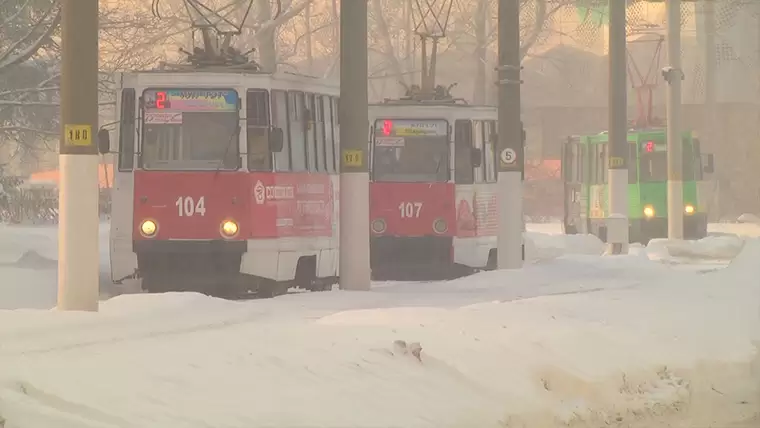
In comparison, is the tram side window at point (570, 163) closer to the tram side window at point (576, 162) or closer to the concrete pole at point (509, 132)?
the tram side window at point (576, 162)

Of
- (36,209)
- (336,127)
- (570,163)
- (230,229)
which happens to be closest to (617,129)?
(570,163)

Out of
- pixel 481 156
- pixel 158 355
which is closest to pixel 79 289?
pixel 158 355

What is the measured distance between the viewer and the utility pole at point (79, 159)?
14188 mm

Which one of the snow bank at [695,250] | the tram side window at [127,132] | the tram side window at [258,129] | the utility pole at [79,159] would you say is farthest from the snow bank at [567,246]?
the utility pole at [79,159]

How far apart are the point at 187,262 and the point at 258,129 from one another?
1.83 metres

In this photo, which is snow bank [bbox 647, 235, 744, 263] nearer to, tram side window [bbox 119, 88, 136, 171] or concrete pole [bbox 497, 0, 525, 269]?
concrete pole [bbox 497, 0, 525, 269]

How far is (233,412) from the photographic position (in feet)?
28.6

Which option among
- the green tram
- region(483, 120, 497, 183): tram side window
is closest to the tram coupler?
the green tram

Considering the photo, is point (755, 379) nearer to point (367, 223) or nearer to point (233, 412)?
point (233, 412)

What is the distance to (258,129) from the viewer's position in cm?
1914

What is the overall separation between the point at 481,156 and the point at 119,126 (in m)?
7.40

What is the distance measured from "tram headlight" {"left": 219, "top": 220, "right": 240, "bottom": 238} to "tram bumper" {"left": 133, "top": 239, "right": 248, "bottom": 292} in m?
0.09

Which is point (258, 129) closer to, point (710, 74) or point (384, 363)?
point (384, 363)

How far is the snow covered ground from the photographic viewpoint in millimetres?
8938
